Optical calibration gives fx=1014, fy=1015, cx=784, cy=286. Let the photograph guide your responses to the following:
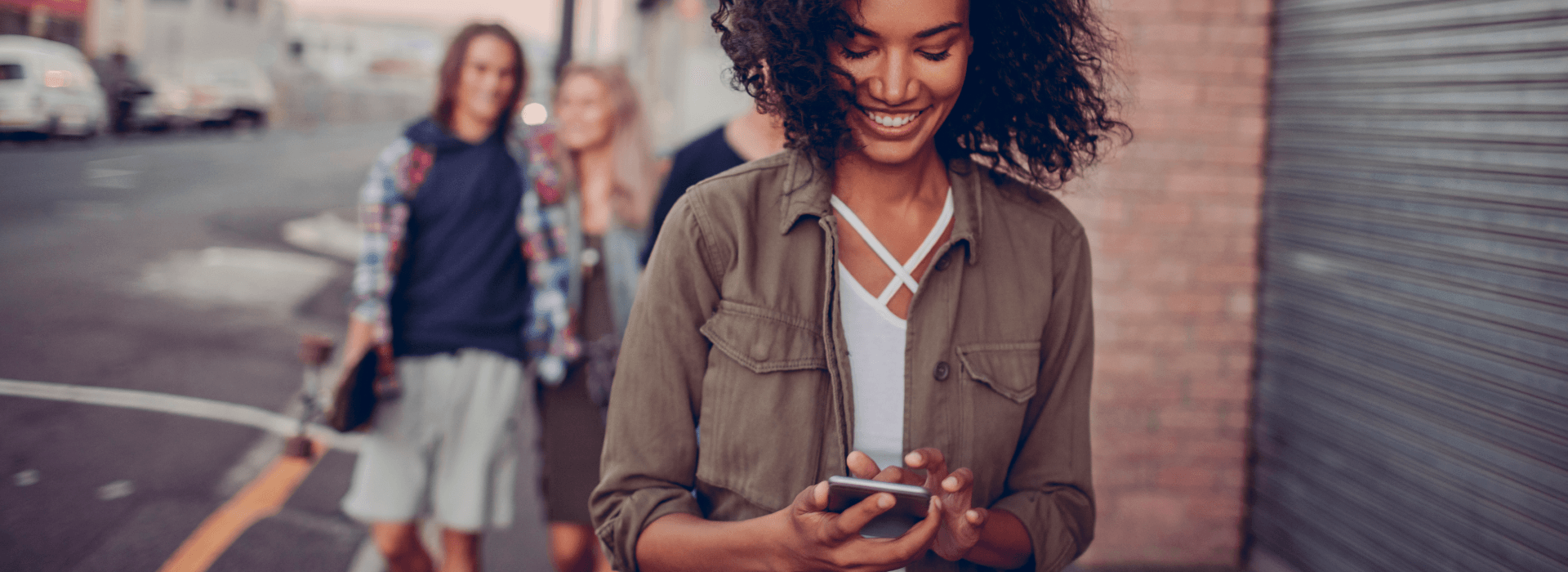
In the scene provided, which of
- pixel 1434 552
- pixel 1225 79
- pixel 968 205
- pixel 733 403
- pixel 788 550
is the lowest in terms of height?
pixel 1434 552

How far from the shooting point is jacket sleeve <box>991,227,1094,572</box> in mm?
1575

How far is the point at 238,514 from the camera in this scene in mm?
4398

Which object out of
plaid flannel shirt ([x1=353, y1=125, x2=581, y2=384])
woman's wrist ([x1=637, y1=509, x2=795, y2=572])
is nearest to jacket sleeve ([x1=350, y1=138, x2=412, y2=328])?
plaid flannel shirt ([x1=353, y1=125, x2=581, y2=384])

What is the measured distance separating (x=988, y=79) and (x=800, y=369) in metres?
0.60

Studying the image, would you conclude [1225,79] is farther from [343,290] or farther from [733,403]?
[343,290]

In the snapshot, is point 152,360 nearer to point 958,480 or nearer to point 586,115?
point 586,115

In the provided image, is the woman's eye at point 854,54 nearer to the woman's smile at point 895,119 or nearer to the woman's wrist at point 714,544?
the woman's smile at point 895,119

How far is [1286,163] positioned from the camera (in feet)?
12.5

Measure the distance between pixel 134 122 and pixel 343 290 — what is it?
19.5 m

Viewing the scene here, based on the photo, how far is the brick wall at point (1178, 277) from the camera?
3855mm

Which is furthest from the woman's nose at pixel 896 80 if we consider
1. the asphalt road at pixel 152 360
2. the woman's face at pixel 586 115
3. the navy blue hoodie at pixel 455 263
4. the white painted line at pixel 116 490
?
the white painted line at pixel 116 490

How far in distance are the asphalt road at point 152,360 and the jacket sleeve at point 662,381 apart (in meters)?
2.93

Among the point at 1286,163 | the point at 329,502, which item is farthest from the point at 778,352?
the point at 329,502

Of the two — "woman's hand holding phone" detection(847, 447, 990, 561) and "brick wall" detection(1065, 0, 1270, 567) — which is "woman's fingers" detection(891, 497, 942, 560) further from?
"brick wall" detection(1065, 0, 1270, 567)
